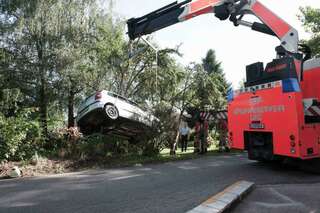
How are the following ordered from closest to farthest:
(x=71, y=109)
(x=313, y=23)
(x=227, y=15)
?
(x=227, y=15)
(x=71, y=109)
(x=313, y=23)

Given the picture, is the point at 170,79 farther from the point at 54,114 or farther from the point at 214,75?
the point at 54,114

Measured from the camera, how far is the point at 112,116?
43.3 feet

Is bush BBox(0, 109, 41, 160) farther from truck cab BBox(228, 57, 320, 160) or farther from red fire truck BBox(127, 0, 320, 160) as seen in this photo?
truck cab BBox(228, 57, 320, 160)

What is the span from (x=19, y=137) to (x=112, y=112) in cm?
386

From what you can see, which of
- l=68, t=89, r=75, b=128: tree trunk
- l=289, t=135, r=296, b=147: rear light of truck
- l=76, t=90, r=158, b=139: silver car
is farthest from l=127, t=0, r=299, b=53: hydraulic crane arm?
l=68, t=89, r=75, b=128: tree trunk

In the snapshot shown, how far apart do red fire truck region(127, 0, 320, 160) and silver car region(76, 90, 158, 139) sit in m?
4.13

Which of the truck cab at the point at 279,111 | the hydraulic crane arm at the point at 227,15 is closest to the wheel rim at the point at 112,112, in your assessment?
the hydraulic crane arm at the point at 227,15

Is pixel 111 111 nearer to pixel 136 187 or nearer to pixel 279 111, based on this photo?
pixel 136 187

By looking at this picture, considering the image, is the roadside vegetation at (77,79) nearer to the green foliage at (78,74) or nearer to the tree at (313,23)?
the green foliage at (78,74)

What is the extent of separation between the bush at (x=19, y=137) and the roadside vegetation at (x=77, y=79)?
4 centimetres

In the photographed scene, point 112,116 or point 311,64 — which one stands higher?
point 311,64

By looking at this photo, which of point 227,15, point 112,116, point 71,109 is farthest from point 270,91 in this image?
point 71,109

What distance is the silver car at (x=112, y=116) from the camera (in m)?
13.1

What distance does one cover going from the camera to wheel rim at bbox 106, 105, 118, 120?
13.1 metres
